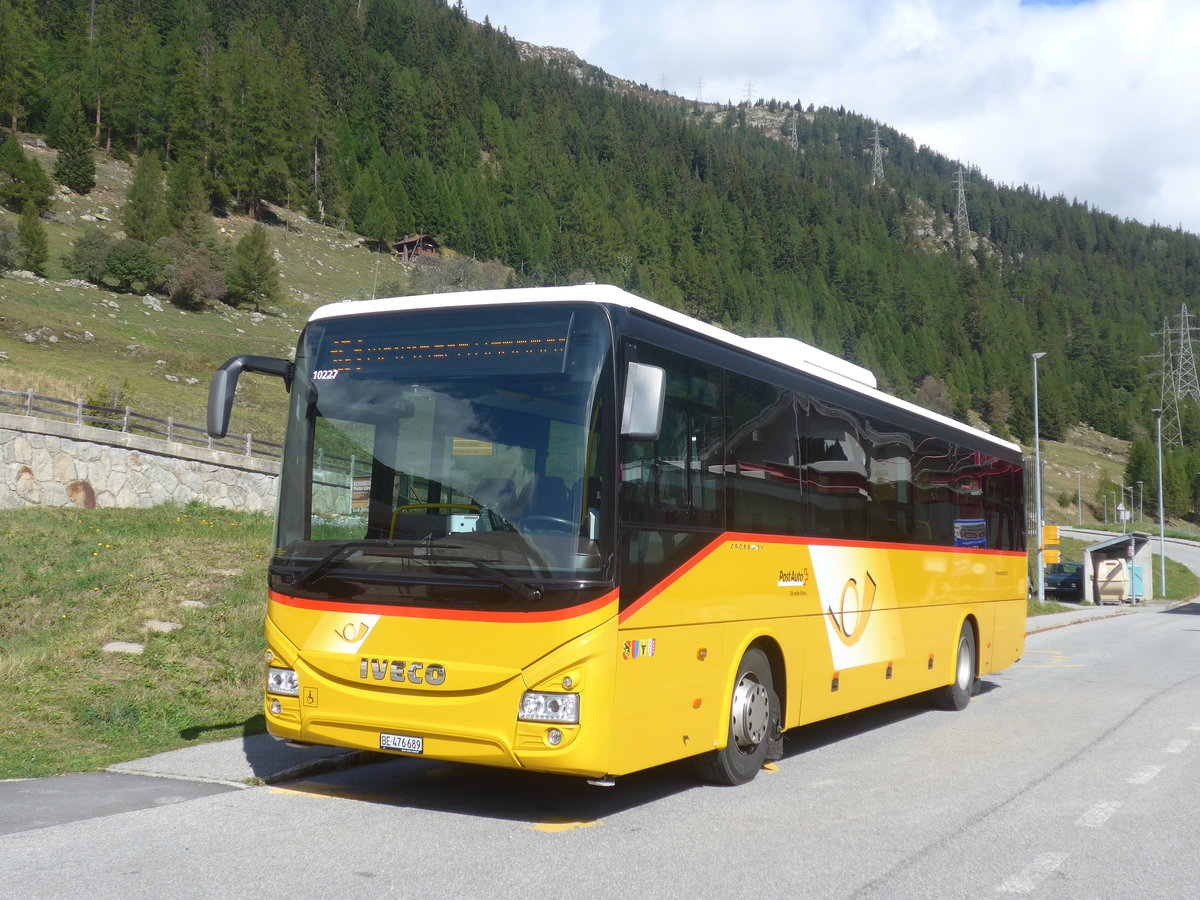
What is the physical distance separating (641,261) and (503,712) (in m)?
137

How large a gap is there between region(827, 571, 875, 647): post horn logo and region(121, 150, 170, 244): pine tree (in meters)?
68.2

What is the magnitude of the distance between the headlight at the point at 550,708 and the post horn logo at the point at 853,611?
364 cm

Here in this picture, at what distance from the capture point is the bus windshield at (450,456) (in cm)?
656

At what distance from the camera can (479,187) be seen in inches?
5271

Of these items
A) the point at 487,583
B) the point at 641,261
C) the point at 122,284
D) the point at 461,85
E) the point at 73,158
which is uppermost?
the point at 461,85

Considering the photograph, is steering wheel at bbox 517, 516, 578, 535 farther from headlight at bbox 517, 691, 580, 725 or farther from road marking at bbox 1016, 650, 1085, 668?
road marking at bbox 1016, 650, 1085, 668

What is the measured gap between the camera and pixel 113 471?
1232 inches

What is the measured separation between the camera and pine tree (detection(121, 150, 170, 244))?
7256 centimetres

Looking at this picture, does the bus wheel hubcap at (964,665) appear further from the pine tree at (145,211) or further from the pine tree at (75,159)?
the pine tree at (75,159)

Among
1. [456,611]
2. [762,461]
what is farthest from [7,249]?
[456,611]

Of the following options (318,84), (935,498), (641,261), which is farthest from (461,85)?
(935,498)

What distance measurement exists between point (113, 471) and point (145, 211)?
48.5m

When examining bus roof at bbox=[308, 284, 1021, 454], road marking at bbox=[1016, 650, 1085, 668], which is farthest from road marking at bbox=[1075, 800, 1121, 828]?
road marking at bbox=[1016, 650, 1085, 668]

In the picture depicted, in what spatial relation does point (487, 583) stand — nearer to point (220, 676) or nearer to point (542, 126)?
point (220, 676)
